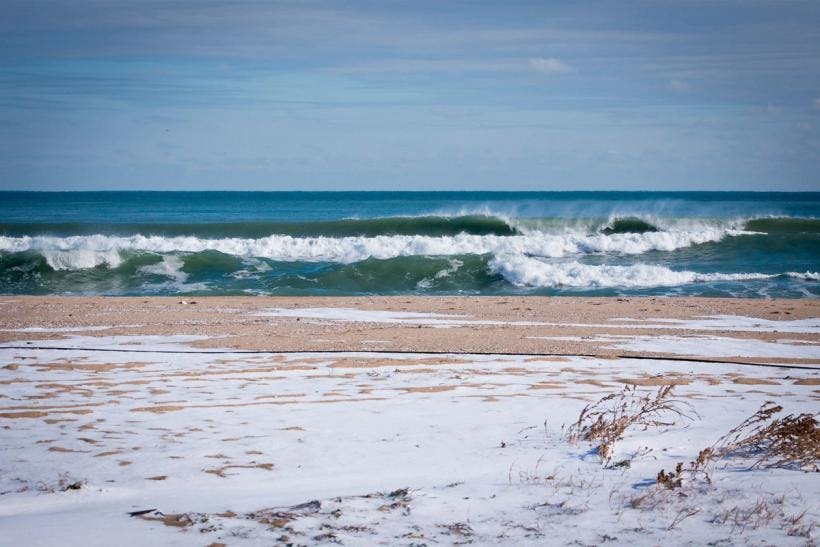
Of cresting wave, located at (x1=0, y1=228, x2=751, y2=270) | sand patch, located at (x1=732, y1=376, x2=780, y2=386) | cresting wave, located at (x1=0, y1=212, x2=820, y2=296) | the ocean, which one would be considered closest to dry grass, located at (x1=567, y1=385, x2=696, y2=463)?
sand patch, located at (x1=732, y1=376, x2=780, y2=386)

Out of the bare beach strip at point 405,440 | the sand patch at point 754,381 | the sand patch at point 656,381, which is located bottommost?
the sand patch at point 754,381

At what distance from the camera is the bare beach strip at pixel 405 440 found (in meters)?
3.83

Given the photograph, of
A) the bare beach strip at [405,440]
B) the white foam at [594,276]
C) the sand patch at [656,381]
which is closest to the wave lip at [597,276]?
the white foam at [594,276]

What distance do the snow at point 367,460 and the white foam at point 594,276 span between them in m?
12.0

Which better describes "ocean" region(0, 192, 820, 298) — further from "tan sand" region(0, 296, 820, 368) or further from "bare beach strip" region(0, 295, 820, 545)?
"bare beach strip" region(0, 295, 820, 545)

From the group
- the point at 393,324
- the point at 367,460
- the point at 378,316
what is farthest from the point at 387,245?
the point at 367,460

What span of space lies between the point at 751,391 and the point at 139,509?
5.13m

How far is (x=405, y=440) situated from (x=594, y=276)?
15.5 metres

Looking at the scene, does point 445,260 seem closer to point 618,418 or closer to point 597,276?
point 597,276

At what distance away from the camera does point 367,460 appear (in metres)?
4.85

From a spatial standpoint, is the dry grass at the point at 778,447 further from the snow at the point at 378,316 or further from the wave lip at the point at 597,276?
the wave lip at the point at 597,276

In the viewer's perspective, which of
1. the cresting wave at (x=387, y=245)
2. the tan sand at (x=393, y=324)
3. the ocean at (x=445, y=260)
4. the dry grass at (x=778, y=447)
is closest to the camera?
the dry grass at (x=778, y=447)

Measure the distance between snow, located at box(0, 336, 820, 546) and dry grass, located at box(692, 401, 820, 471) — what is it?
107 mm

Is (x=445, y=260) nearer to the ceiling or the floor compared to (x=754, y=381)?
nearer to the ceiling
